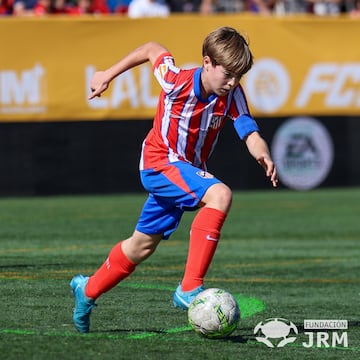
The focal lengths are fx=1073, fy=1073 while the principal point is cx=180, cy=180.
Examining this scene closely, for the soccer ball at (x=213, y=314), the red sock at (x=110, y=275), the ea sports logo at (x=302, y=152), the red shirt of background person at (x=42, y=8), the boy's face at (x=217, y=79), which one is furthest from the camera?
the ea sports logo at (x=302, y=152)

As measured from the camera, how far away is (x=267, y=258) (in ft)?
35.2

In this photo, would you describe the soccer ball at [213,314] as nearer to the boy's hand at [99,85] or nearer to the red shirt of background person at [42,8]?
the boy's hand at [99,85]

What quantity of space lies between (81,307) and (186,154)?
1.11 meters

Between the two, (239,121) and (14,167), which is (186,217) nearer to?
(14,167)

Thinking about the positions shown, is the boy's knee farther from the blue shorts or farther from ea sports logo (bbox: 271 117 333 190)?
ea sports logo (bbox: 271 117 333 190)

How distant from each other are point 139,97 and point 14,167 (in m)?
2.26

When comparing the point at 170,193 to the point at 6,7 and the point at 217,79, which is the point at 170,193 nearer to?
the point at 217,79

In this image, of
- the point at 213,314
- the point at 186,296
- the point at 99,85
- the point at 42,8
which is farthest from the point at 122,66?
the point at 42,8

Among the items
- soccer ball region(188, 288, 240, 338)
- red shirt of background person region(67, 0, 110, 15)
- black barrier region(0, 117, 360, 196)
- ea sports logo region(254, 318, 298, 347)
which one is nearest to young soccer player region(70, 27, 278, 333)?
soccer ball region(188, 288, 240, 338)

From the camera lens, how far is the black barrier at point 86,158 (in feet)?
53.0

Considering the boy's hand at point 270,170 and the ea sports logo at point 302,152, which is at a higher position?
the boy's hand at point 270,170

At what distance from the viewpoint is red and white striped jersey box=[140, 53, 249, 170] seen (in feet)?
20.9

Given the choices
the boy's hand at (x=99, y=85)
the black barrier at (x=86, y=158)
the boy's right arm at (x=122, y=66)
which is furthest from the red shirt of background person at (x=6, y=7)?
the boy's hand at (x=99, y=85)

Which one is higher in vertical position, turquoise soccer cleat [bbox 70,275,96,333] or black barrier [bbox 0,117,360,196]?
turquoise soccer cleat [bbox 70,275,96,333]
